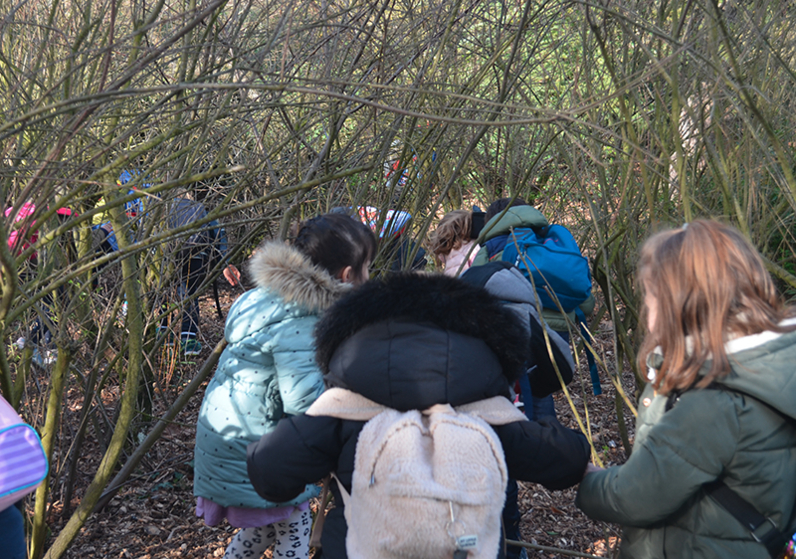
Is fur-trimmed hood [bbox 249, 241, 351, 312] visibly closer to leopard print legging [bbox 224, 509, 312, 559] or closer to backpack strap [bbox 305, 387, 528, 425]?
backpack strap [bbox 305, 387, 528, 425]

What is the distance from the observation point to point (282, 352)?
2.13m

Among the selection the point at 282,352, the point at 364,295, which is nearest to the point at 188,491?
the point at 282,352

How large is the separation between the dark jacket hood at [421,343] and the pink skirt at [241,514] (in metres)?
1.04

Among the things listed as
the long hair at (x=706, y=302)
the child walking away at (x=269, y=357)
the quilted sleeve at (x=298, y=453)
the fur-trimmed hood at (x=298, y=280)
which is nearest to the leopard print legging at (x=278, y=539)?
the child walking away at (x=269, y=357)

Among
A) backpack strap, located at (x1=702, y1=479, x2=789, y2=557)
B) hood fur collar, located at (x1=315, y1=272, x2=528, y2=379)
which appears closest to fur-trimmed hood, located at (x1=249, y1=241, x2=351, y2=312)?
hood fur collar, located at (x1=315, y1=272, x2=528, y2=379)

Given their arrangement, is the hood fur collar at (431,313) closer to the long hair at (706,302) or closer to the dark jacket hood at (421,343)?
the dark jacket hood at (421,343)

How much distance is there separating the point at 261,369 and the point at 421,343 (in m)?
0.94

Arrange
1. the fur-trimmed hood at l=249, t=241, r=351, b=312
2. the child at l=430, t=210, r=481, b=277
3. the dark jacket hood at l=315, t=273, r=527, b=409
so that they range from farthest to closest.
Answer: the child at l=430, t=210, r=481, b=277 < the fur-trimmed hood at l=249, t=241, r=351, b=312 < the dark jacket hood at l=315, t=273, r=527, b=409

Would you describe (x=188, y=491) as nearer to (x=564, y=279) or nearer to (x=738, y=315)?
(x=564, y=279)

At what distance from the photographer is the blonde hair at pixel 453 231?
4.05 metres

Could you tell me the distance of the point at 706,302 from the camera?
4.76ft

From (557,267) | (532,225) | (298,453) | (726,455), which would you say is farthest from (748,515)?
(532,225)

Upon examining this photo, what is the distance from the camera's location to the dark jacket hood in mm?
1459

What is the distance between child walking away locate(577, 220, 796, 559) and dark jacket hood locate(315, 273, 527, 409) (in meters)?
0.34
